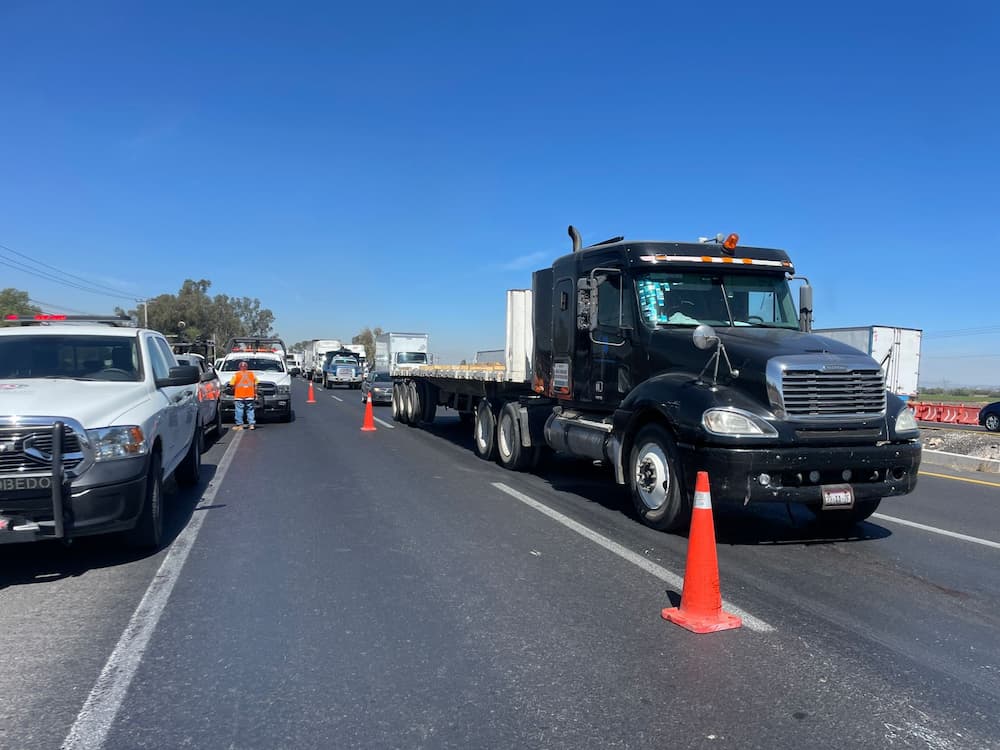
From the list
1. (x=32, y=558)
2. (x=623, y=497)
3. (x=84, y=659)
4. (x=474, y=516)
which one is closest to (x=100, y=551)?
(x=32, y=558)

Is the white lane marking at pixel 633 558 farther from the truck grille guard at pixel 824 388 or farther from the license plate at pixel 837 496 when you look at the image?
the truck grille guard at pixel 824 388

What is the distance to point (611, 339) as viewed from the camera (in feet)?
26.8

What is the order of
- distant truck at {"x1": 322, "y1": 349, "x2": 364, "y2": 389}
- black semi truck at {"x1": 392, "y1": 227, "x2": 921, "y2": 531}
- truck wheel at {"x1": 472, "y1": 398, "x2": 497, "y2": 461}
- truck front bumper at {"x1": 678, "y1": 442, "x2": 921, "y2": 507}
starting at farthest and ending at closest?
distant truck at {"x1": 322, "y1": 349, "x2": 364, "y2": 389}
truck wheel at {"x1": 472, "y1": 398, "x2": 497, "y2": 461}
black semi truck at {"x1": 392, "y1": 227, "x2": 921, "y2": 531}
truck front bumper at {"x1": 678, "y1": 442, "x2": 921, "y2": 507}

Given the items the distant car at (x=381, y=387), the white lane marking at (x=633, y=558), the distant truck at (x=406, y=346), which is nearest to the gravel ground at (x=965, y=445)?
the white lane marking at (x=633, y=558)

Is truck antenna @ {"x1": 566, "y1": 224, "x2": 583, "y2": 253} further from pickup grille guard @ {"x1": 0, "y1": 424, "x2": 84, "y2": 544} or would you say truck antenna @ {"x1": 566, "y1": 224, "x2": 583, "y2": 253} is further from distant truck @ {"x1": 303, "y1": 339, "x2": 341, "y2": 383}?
distant truck @ {"x1": 303, "y1": 339, "x2": 341, "y2": 383}

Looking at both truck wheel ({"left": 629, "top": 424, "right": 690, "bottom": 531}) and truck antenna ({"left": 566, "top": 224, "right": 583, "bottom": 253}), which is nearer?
truck wheel ({"left": 629, "top": 424, "right": 690, "bottom": 531})

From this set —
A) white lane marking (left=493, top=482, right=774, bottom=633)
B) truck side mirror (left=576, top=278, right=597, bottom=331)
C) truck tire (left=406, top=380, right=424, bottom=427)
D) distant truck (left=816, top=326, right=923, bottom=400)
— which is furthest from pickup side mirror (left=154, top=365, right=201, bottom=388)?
distant truck (left=816, top=326, right=923, bottom=400)

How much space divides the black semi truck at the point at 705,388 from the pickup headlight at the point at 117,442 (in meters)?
4.40

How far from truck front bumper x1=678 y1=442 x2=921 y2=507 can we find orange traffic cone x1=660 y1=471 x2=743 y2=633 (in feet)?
4.71

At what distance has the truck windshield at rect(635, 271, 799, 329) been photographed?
767 centimetres

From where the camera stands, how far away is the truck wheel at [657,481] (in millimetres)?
6570

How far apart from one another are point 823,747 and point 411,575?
125 inches

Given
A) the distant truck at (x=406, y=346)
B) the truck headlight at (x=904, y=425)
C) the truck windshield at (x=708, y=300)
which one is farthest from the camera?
the distant truck at (x=406, y=346)

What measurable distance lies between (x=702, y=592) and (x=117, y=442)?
4.34 m
